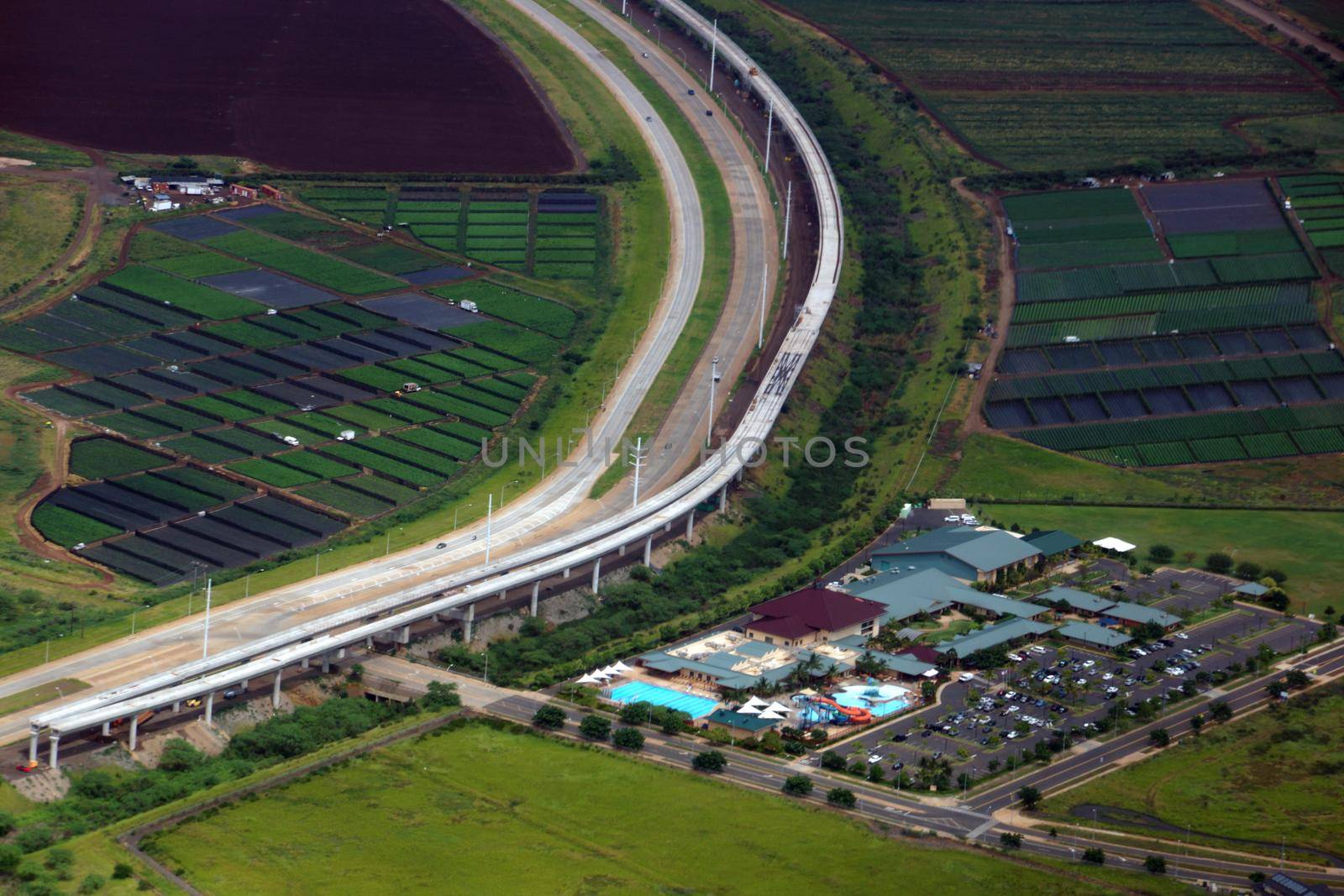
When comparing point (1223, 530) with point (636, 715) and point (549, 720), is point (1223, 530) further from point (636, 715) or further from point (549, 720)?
point (549, 720)

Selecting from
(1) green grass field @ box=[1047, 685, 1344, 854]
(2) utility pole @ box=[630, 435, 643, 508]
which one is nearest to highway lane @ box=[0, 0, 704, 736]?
(2) utility pole @ box=[630, 435, 643, 508]

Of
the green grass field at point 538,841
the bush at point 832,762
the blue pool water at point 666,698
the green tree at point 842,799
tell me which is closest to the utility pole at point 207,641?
the green grass field at point 538,841

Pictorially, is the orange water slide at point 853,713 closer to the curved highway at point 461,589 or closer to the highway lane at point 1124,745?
the highway lane at point 1124,745

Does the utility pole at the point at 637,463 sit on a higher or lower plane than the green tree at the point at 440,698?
higher

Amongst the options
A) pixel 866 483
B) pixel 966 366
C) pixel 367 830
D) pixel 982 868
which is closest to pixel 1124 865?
pixel 982 868

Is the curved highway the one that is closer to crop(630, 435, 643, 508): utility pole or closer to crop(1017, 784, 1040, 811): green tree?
crop(630, 435, 643, 508): utility pole
